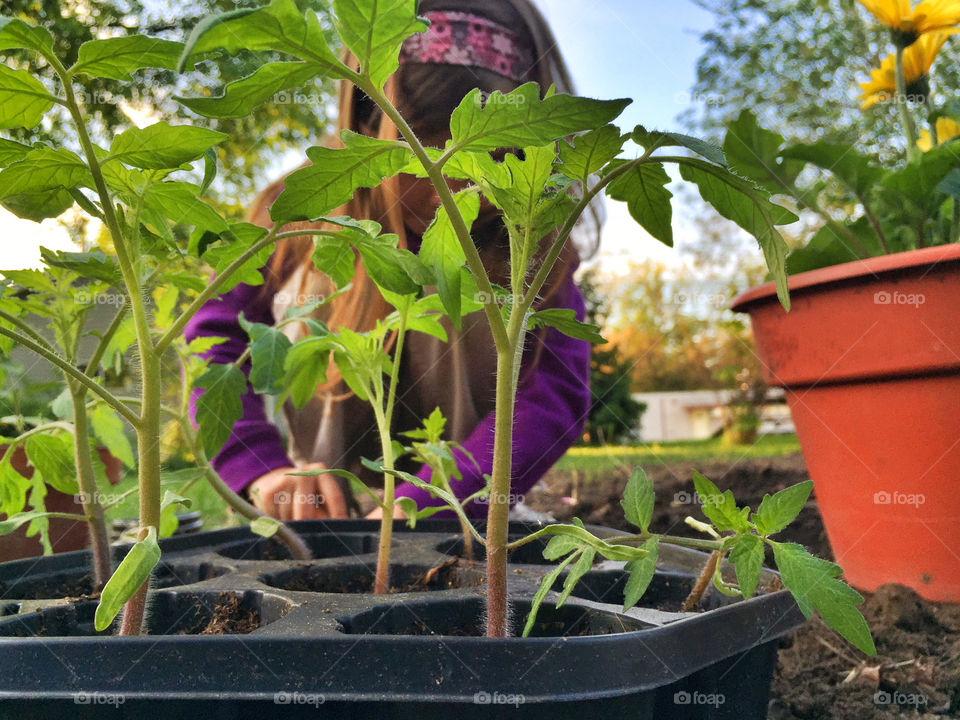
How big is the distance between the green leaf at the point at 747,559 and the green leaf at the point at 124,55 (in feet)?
2.16

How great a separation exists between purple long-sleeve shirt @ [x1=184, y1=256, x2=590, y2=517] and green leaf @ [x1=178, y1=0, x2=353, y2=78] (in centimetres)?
132

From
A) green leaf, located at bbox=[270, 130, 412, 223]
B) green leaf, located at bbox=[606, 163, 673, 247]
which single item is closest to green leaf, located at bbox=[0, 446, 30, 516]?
green leaf, located at bbox=[270, 130, 412, 223]

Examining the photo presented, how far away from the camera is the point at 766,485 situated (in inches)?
101

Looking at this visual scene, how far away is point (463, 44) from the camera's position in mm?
1830

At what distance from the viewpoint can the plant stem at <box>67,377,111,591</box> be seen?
0.89 m

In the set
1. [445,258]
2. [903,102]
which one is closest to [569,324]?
[445,258]

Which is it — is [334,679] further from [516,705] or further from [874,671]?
[874,671]

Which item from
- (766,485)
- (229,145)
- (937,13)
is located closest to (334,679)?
(937,13)

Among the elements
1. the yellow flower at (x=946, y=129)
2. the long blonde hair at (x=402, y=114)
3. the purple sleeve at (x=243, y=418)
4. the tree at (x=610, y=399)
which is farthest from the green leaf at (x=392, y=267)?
the tree at (x=610, y=399)

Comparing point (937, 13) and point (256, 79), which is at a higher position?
point (937, 13)

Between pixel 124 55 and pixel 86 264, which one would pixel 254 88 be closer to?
pixel 124 55

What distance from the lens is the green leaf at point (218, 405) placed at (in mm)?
910

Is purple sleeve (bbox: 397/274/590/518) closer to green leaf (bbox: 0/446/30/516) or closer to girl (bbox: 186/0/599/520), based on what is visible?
girl (bbox: 186/0/599/520)

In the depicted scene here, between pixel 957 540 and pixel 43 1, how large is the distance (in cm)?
508
